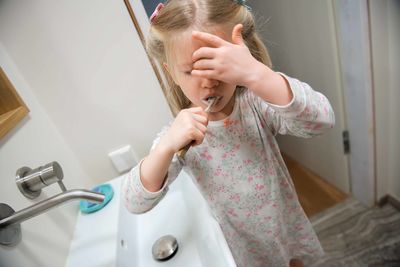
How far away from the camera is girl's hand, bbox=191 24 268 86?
37cm

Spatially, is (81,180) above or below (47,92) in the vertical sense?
below

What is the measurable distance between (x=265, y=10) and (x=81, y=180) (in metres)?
1.01

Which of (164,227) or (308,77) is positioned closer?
(164,227)

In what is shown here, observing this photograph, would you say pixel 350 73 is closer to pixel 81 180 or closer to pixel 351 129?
Answer: pixel 351 129

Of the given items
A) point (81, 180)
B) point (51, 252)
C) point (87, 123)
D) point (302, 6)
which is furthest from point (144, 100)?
point (302, 6)

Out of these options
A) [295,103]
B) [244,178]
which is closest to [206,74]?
[295,103]

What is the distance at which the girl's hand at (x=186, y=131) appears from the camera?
1.29ft

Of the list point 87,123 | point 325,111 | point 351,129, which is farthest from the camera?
point 351,129

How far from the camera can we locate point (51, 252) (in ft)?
1.55

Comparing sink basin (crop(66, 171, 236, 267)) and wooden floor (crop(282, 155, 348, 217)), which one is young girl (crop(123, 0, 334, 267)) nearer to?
sink basin (crop(66, 171, 236, 267))

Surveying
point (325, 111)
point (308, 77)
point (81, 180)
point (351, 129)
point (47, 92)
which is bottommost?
point (351, 129)

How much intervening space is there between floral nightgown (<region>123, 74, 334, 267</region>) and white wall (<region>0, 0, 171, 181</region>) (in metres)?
0.20

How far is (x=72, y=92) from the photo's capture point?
65 cm

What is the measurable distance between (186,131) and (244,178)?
22 cm
